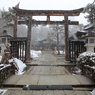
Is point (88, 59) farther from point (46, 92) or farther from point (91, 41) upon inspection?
point (46, 92)

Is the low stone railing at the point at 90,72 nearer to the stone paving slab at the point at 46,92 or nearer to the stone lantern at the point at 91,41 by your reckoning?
the stone paving slab at the point at 46,92

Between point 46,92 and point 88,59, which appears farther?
point 88,59

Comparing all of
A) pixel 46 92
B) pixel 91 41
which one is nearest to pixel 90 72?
pixel 46 92

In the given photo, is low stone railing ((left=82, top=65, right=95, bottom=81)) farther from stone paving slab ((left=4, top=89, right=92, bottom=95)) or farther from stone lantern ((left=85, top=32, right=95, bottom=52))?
stone lantern ((left=85, top=32, right=95, bottom=52))

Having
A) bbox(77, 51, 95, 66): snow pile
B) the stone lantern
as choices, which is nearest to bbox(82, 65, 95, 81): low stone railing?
bbox(77, 51, 95, 66): snow pile

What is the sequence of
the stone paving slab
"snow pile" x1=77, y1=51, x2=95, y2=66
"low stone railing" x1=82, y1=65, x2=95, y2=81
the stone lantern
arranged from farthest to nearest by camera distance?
the stone lantern → "snow pile" x1=77, y1=51, x2=95, y2=66 → "low stone railing" x1=82, y1=65, x2=95, y2=81 → the stone paving slab

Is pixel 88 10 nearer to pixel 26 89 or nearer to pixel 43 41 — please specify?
pixel 26 89

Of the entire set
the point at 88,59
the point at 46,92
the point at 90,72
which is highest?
the point at 88,59

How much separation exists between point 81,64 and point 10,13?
7.29 meters

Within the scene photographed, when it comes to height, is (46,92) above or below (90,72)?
below

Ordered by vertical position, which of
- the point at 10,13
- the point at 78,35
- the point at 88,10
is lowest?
the point at 78,35

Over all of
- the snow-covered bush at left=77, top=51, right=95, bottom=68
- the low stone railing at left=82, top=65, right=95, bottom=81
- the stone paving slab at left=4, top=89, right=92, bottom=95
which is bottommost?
the stone paving slab at left=4, top=89, right=92, bottom=95

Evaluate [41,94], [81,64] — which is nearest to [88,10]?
[81,64]

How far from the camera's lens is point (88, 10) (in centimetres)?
629
